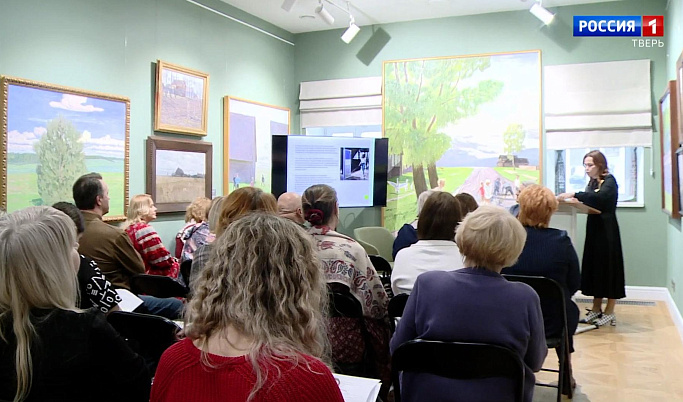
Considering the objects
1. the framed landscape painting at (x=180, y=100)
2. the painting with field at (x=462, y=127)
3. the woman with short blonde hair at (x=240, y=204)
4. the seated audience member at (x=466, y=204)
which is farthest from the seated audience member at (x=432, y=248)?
the painting with field at (x=462, y=127)

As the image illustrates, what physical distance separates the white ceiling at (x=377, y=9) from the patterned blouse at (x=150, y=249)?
3.22 meters

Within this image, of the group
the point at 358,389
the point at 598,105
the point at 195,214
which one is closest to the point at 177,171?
the point at 195,214

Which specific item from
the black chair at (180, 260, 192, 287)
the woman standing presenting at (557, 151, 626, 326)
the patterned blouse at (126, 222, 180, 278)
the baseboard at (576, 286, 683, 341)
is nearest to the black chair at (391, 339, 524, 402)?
the black chair at (180, 260, 192, 287)

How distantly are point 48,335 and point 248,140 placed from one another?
17.8 ft

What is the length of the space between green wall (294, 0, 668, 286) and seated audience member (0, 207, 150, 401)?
604 cm

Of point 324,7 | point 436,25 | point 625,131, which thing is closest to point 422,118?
point 436,25

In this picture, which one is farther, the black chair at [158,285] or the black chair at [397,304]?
the black chair at [158,285]

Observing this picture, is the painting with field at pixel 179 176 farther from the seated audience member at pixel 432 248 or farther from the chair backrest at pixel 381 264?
the seated audience member at pixel 432 248

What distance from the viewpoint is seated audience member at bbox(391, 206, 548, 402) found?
198 centimetres

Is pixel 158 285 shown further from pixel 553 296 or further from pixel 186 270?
pixel 553 296

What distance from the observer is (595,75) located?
6438 mm

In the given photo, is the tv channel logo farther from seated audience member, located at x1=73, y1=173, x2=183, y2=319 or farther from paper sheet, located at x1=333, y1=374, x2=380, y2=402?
paper sheet, located at x1=333, y1=374, x2=380, y2=402

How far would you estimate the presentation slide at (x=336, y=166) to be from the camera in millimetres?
6609

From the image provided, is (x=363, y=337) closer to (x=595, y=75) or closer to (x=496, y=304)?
(x=496, y=304)
